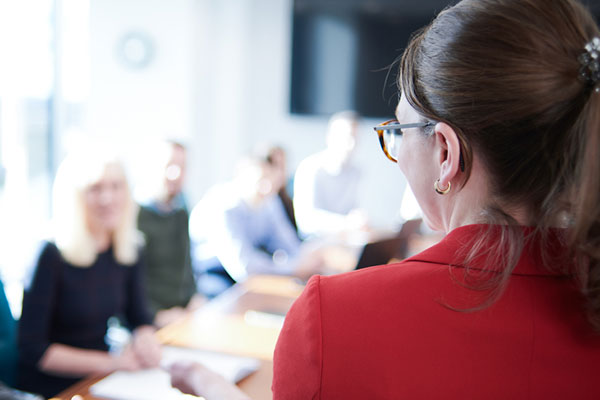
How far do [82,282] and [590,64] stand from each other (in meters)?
1.89

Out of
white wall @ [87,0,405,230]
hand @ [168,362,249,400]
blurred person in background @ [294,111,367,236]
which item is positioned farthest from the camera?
white wall @ [87,0,405,230]

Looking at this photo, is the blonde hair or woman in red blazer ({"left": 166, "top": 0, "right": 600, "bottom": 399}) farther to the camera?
the blonde hair

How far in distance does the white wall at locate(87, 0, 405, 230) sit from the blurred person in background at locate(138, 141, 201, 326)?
1.93 metres

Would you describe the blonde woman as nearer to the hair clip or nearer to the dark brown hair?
the dark brown hair

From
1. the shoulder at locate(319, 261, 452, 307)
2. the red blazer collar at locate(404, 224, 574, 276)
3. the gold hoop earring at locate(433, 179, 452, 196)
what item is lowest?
the shoulder at locate(319, 261, 452, 307)

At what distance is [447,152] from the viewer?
0.73m

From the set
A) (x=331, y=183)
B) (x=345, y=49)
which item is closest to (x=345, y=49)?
(x=345, y=49)

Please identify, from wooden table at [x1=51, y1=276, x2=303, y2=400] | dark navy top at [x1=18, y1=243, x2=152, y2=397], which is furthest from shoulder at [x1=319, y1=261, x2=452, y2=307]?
dark navy top at [x1=18, y1=243, x2=152, y2=397]

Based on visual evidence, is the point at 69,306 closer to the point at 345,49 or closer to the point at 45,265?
the point at 45,265

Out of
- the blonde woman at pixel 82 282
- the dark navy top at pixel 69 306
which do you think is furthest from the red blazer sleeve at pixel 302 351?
the dark navy top at pixel 69 306

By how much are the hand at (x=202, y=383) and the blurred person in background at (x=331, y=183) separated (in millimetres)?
3288

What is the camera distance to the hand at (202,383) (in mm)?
956

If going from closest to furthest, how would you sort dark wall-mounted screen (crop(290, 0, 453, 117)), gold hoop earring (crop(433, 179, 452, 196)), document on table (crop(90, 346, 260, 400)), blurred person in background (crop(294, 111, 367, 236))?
gold hoop earring (crop(433, 179, 452, 196)) < document on table (crop(90, 346, 260, 400)) < blurred person in background (crop(294, 111, 367, 236)) < dark wall-mounted screen (crop(290, 0, 453, 117))

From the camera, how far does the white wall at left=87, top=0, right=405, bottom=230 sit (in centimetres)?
482
